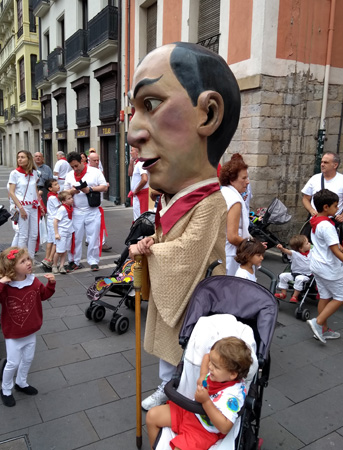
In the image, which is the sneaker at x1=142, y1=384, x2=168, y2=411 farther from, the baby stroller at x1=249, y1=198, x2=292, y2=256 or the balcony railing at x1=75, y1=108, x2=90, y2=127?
the balcony railing at x1=75, y1=108, x2=90, y2=127

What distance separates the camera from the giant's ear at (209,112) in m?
2.20

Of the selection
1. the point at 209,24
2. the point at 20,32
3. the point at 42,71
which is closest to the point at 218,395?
the point at 209,24

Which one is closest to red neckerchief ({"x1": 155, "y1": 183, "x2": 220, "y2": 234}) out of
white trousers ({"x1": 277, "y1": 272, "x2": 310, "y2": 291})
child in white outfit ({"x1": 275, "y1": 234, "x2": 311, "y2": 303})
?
child in white outfit ({"x1": 275, "y1": 234, "x2": 311, "y2": 303})

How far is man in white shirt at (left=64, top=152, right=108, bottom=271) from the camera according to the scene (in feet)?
18.5

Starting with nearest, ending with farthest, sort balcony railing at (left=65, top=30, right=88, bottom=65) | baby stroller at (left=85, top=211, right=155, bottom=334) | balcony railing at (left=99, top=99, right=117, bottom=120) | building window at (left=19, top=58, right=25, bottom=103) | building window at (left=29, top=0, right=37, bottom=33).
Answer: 1. baby stroller at (left=85, top=211, right=155, bottom=334)
2. balcony railing at (left=99, top=99, right=117, bottom=120)
3. balcony railing at (left=65, top=30, right=88, bottom=65)
4. building window at (left=29, top=0, right=37, bottom=33)
5. building window at (left=19, top=58, right=25, bottom=103)

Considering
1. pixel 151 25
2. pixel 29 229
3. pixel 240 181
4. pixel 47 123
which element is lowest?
pixel 29 229

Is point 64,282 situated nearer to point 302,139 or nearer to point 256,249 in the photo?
point 256,249

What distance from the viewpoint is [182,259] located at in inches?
84.8

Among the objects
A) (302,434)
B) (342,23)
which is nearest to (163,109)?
(302,434)

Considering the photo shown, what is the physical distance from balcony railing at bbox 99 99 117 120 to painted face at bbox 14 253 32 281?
35.6ft

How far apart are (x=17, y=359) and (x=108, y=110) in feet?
38.1

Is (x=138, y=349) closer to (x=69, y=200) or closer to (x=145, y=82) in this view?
(x=145, y=82)

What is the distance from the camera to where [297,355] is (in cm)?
347

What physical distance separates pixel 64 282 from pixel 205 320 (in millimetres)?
3673
